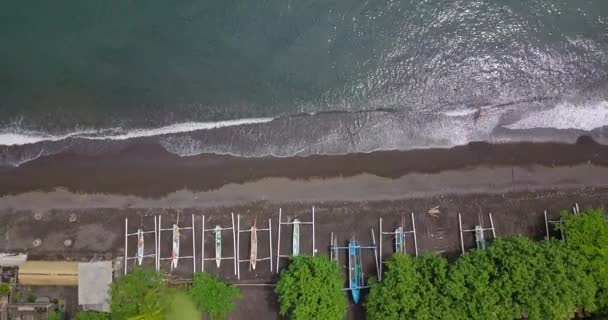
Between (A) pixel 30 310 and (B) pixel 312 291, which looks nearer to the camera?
(B) pixel 312 291

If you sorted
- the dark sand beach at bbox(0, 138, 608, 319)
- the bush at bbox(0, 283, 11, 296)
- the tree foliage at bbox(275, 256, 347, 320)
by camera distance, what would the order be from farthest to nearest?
the dark sand beach at bbox(0, 138, 608, 319), the bush at bbox(0, 283, 11, 296), the tree foliage at bbox(275, 256, 347, 320)

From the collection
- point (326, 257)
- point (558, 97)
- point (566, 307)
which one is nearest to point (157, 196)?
point (326, 257)

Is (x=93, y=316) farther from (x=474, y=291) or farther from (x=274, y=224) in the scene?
(x=474, y=291)

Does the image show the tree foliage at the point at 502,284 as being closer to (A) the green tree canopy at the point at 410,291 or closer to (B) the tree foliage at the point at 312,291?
(A) the green tree canopy at the point at 410,291

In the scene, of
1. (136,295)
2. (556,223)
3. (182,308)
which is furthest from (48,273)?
(556,223)

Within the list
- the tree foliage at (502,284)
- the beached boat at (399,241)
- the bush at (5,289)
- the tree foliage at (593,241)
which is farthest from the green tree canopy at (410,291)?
the bush at (5,289)

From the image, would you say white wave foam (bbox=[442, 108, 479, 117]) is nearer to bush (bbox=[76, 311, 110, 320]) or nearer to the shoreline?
the shoreline

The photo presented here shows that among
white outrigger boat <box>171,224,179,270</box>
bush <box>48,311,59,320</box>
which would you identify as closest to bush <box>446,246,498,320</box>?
white outrigger boat <box>171,224,179,270</box>
